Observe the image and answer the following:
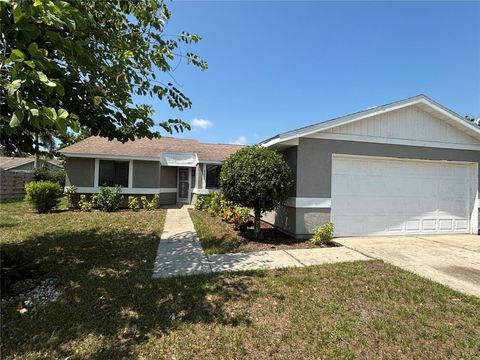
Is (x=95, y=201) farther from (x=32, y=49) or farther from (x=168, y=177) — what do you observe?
(x=32, y=49)

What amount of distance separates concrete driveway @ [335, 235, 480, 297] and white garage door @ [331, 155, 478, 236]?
15.6 inches

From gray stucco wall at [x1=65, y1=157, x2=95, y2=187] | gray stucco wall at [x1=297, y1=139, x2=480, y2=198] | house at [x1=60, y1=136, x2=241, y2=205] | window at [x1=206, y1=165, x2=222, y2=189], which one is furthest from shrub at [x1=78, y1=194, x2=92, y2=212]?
gray stucco wall at [x1=297, y1=139, x2=480, y2=198]

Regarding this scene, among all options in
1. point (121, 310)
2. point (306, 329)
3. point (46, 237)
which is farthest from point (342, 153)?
point (46, 237)

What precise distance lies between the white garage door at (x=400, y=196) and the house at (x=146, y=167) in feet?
27.2

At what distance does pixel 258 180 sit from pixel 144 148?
10.2m

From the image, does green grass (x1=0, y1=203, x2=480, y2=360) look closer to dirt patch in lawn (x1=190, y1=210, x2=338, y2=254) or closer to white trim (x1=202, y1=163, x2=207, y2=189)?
dirt patch in lawn (x1=190, y1=210, x2=338, y2=254)

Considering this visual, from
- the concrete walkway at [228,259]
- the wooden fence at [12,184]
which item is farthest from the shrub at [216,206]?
the wooden fence at [12,184]

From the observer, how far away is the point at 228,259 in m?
5.70

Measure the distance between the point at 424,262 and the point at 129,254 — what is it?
641cm

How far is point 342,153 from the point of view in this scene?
25.2 feet

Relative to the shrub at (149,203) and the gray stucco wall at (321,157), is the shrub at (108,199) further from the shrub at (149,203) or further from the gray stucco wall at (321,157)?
the gray stucco wall at (321,157)

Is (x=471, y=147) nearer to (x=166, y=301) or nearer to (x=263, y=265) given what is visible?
(x=263, y=265)

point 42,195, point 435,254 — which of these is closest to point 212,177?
point 42,195

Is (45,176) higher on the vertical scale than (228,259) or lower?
higher
